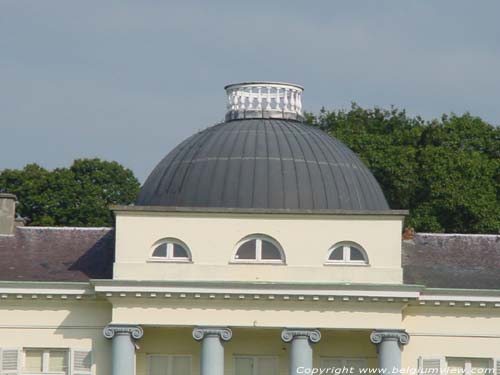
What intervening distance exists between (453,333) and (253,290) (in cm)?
705

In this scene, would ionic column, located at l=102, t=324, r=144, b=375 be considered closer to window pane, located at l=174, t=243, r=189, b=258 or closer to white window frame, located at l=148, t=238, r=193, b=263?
white window frame, located at l=148, t=238, r=193, b=263

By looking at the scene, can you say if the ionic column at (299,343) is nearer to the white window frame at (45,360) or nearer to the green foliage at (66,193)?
the white window frame at (45,360)

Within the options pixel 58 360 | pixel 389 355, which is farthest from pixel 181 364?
pixel 389 355

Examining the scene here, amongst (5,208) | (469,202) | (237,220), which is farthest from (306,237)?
(469,202)

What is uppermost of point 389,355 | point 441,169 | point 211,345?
point 441,169

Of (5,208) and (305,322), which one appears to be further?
(5,208)

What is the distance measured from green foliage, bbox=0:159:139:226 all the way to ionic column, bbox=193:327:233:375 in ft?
124

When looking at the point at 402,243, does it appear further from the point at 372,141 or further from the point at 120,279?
the point at 372,141

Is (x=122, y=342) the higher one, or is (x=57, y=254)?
(x=57, y=254)

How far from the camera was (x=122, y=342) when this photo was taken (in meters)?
64.4

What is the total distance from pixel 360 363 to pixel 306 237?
15.6 feet

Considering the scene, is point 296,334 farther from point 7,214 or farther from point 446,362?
point 7,214

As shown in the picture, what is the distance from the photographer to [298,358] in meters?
64.2

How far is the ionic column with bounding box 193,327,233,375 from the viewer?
64.2m
